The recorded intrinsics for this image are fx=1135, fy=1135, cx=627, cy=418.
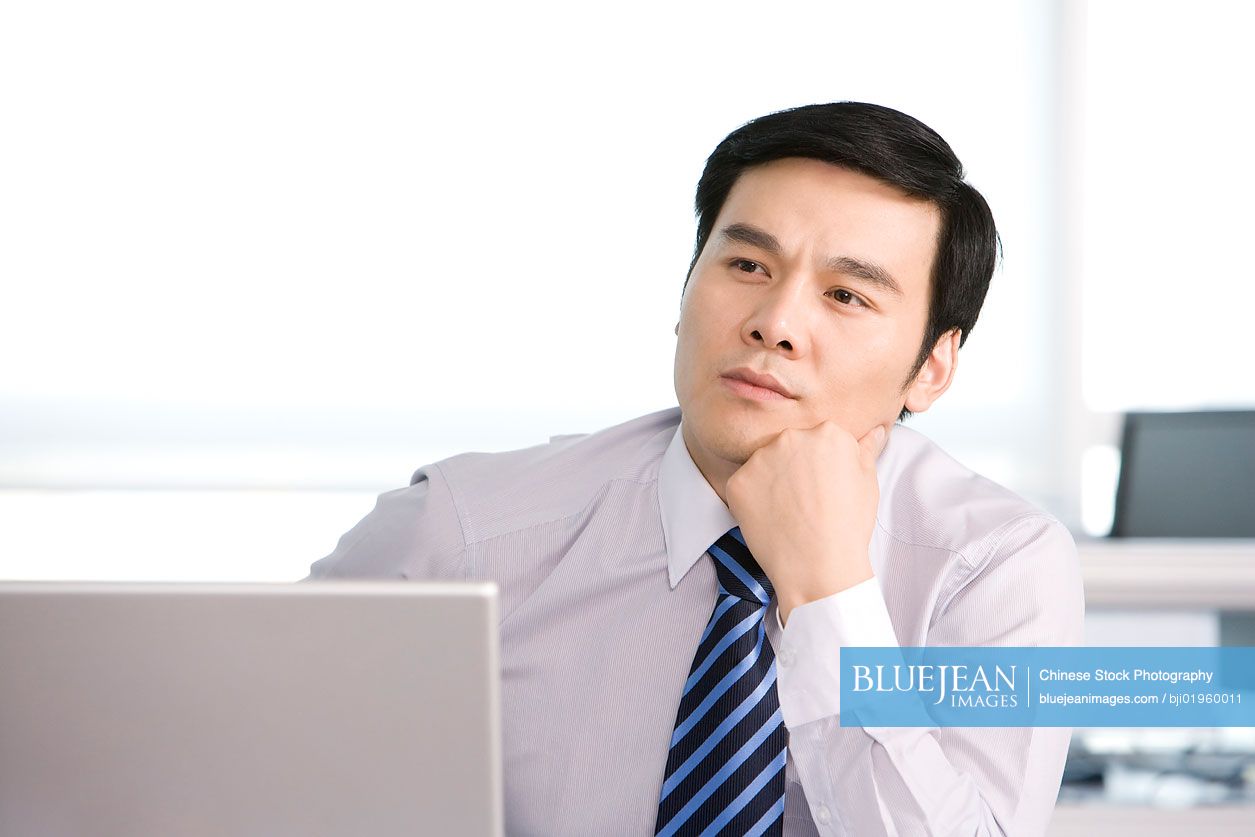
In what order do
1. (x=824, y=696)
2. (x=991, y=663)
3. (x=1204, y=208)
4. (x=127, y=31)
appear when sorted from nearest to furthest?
(x=824, y=696) → (x=991, y=663) → (x=1204, y=208) → (x=127, y=31)

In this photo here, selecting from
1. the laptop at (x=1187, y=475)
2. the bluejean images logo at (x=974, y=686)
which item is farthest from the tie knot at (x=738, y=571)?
the laptop at (x=1187, y=475)

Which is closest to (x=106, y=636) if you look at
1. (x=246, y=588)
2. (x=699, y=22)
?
(x=246, y=588)

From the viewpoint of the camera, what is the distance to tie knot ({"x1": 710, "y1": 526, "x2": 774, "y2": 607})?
1257 millimetres

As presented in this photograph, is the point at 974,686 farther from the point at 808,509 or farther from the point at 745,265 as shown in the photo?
the point at 745,265

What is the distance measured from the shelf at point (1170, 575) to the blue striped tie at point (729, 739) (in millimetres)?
1119

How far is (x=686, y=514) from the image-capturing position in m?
1.35

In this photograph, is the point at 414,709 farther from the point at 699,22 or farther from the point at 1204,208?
the point at 1204,208

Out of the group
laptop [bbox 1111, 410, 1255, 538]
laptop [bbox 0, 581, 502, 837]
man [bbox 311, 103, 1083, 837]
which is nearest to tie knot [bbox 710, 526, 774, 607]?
man [bbox 311, 103, 1083, 837]

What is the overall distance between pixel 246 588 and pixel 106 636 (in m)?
0.09

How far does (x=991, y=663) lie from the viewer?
124cm

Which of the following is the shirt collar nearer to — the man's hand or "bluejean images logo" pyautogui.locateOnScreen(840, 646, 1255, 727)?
the man's hand

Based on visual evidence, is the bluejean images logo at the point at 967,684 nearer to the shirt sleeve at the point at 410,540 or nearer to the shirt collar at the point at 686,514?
the shirt collar at the point at 686,514

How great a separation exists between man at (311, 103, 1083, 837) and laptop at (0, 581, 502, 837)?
0.54 m

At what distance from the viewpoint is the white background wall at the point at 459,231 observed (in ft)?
8.37
